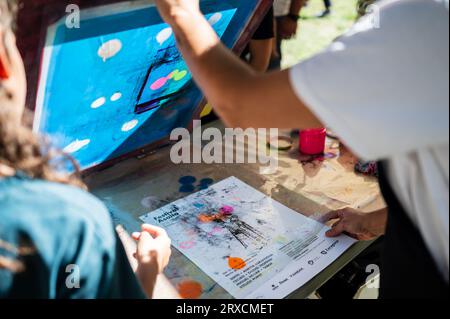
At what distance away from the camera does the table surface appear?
1.34 meters

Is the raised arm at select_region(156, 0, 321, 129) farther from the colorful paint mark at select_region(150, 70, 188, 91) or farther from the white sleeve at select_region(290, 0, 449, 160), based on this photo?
the colorful paint mark at select_region(150, 70, 188, 91)

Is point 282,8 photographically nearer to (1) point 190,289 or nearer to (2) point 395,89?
(1) point 190,289

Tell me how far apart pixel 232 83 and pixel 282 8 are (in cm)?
218

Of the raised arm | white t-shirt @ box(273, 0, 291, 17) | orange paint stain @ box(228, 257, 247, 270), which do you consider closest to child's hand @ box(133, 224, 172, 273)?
orange paint stain @ box(228, 257, 247, 270)

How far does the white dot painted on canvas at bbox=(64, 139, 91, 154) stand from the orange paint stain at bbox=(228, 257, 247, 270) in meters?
0.59

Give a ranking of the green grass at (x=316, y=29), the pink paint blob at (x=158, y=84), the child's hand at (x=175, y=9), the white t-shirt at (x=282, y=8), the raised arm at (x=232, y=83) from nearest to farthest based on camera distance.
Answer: the raised arm at (x=232, y=83)
the child's hand at (x=175, y=9)
the pink paint blob at (x=158, y=84)
the white t-shirt at (x=282, y=8)
the green grass at (x=316, y=29)

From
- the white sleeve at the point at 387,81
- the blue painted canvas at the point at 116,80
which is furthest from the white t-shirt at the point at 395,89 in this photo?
the blue painted canvas at the point at 116,80

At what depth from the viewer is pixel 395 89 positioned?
2.13ft

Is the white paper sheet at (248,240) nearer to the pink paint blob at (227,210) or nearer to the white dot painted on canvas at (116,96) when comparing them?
the pink paint blob at (227,210)

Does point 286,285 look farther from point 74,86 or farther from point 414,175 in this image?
point 74,86

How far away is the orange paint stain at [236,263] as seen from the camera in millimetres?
1121

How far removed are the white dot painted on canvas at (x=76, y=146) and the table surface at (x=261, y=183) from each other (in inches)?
5.9

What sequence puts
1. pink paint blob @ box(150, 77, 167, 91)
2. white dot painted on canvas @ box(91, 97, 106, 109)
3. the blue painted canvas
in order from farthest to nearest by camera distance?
pink paint blob @ box(150, 77, 167, 91) < white dot painted on canvas @ box(91, 97, 106, 109) < the blue painted canvas
